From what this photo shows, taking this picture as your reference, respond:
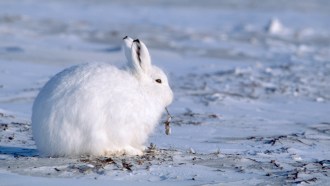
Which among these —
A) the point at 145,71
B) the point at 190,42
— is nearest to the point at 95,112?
the point at 145,71

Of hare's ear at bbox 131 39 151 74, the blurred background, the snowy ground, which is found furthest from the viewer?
the blurred background

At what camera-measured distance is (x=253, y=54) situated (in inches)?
525

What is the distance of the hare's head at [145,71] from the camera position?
15.1 feet

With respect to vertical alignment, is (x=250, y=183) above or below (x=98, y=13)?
below

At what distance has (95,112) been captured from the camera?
4.29 meters

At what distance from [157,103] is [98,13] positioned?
17574mm

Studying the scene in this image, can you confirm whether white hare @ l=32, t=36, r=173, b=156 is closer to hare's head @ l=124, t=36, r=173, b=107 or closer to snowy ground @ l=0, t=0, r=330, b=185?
hare's head @ l=124, t=36, r=173, b=107

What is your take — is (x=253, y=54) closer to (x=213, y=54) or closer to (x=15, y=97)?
(x=213, y=54)

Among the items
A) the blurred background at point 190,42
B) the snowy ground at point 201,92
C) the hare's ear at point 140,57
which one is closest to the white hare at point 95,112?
the hare's ear at point 140,57

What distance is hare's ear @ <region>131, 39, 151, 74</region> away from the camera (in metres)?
4.59

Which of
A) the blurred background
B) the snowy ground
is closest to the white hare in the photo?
the snowy ground

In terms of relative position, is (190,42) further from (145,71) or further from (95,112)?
(95,112)

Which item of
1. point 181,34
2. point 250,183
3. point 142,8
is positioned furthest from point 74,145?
point 142,8

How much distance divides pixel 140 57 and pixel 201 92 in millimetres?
3700
